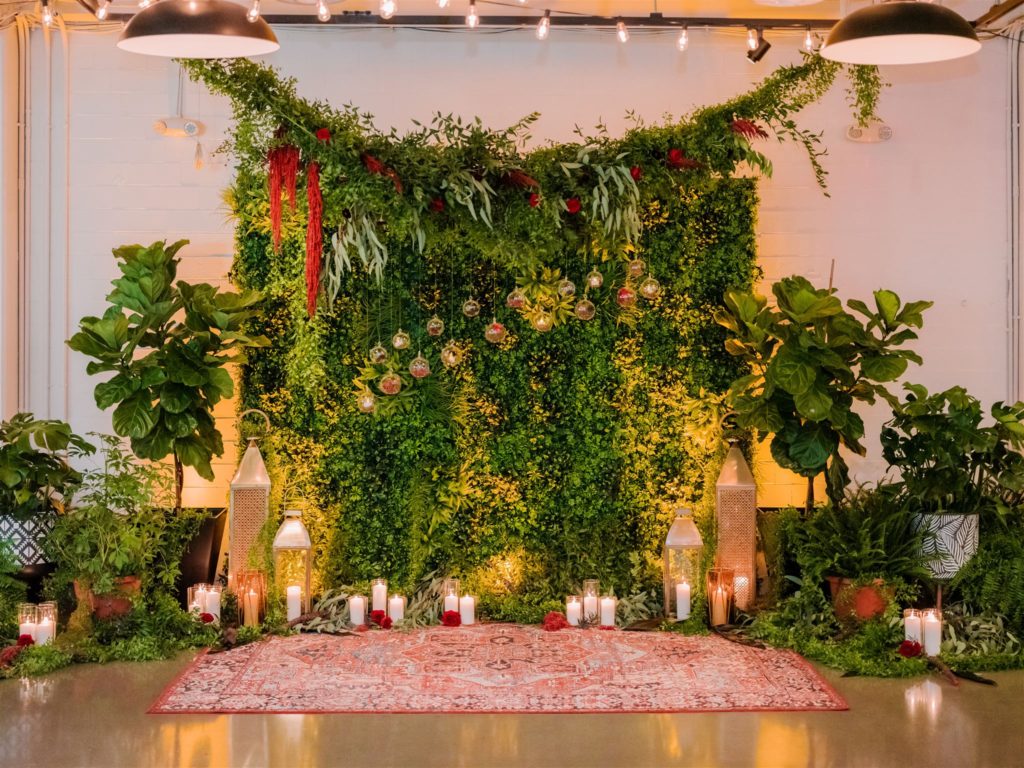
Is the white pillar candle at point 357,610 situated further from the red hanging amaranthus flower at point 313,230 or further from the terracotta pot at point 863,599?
the terracotta pot at point 863,599

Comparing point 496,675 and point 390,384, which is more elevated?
point 390,384

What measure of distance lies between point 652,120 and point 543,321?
1644mm

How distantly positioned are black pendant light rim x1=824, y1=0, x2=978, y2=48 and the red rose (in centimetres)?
287

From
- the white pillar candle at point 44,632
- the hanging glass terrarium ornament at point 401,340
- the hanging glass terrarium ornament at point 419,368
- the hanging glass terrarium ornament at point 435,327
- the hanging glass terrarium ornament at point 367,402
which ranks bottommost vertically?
the white pillar candle at point 44,632

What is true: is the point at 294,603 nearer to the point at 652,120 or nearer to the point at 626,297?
the point at 626,297

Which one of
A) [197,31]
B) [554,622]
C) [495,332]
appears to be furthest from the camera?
[495,332]

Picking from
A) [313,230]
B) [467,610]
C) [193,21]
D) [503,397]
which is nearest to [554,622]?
[467,610]

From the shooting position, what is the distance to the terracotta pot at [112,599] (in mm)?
5875

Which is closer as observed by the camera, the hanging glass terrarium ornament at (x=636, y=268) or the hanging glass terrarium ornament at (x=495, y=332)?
the hanging glass terrarium ornament at (x=495, y=332)

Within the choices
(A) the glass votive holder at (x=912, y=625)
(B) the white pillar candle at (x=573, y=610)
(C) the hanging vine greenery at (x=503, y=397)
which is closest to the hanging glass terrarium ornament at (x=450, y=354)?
(C) the hanging vine greenery at (x=503, y=397)

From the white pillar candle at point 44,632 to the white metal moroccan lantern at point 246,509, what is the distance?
103cm

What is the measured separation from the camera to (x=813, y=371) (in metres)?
6.03

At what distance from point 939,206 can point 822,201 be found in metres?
0.74

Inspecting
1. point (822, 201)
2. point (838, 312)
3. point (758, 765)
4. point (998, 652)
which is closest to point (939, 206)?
point (822, 201)
